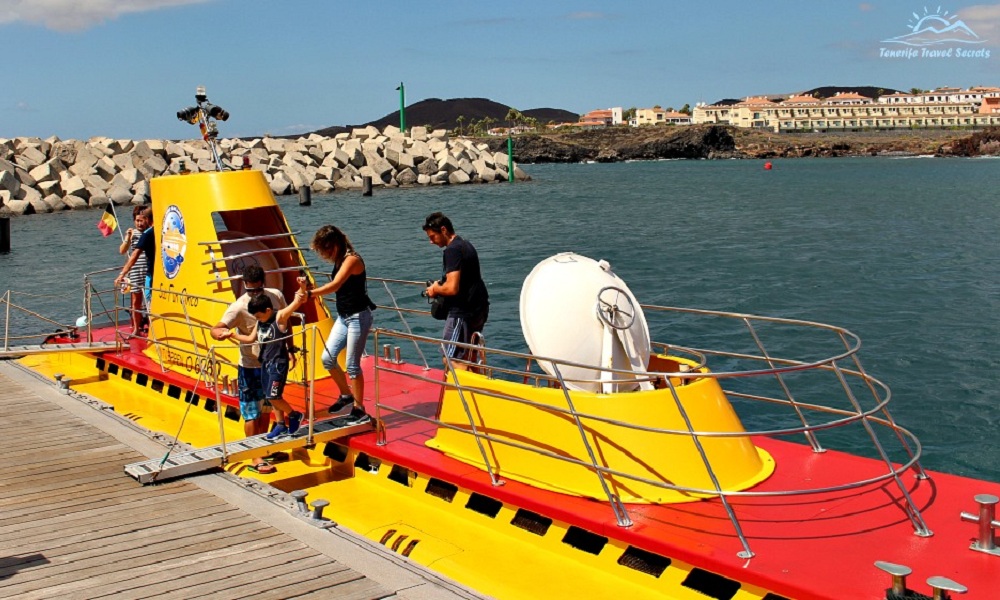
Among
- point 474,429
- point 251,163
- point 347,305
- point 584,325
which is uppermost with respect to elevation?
point 251,163

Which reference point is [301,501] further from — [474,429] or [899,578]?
[899,578]

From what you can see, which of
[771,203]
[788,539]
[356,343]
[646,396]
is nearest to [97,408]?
[356,343]

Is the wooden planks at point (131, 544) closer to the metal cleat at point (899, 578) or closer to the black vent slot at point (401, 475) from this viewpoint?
the black vent slot at point (401, 475)

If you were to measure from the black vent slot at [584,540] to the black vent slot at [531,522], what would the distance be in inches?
8.7

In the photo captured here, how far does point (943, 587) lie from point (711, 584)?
1.40m

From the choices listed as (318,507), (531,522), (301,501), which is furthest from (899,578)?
(301,501)

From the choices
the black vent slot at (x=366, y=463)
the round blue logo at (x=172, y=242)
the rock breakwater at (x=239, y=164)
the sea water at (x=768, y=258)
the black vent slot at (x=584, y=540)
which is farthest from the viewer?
the rock breakwater at (x=239, y=164)

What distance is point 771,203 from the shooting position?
50.9 meters

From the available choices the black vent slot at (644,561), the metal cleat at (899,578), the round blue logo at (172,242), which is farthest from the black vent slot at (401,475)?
the round blue logo at (172,242)

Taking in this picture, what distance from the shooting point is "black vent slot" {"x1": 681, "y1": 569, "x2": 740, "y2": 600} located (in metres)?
5.77

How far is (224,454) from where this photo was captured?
Answer: 26.2 ft

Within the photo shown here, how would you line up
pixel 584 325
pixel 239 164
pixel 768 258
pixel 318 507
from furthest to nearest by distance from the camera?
1. pixel 239 164
2. pixel 768 258
3. pixel 584 325
4. pixel 318 507

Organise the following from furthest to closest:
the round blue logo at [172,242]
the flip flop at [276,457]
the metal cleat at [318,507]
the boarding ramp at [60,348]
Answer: the boarding ramp at [60,348] < the round blue logo at [172,242] < the flip flop at [276,457] < the metal cleat at [318,507]

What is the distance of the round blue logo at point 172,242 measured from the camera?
11094mm
